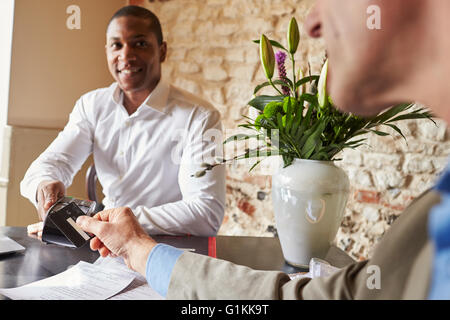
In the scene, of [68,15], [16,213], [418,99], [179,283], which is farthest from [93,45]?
[418,99]

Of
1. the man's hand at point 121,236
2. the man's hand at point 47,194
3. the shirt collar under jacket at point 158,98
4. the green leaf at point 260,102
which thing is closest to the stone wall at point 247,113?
the shirt collar under jacket at point 158,98

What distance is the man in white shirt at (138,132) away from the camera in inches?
72.3

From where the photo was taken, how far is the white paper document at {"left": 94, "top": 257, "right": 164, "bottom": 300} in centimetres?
79

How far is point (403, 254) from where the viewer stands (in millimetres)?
493

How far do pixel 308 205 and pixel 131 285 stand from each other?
47cm

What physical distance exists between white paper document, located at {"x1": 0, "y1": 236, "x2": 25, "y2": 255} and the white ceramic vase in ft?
2.32

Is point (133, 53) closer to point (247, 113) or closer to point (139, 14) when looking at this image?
point (139, 14)

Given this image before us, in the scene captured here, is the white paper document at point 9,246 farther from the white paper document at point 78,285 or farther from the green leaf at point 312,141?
the green leaf at point 312,141

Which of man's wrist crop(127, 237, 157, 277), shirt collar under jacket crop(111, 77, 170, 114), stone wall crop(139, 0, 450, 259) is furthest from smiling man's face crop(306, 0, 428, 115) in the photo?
stone wall crop(139, 0, 450, 259)

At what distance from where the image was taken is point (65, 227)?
108cm

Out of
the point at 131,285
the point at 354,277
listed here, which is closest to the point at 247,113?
the point at 131,285

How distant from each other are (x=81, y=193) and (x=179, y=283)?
8.11 ft

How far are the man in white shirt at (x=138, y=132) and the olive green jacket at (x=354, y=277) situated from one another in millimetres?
1046

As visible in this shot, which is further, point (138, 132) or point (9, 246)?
point (138, 132)
